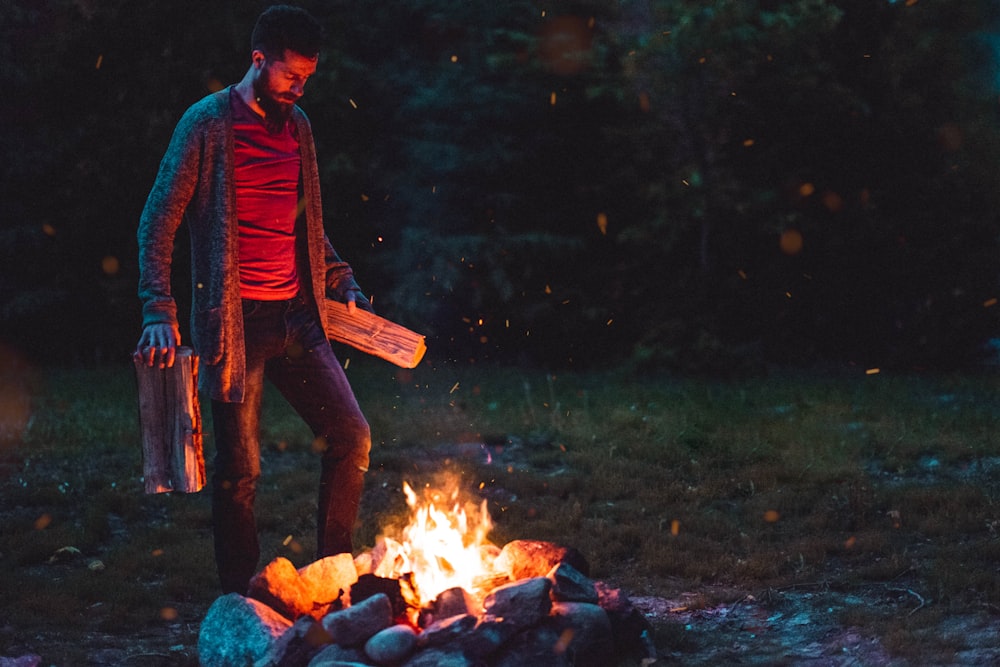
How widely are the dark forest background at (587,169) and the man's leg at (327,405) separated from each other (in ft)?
29.8

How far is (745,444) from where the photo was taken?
30.7 ft

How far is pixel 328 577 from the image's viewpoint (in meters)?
4.99

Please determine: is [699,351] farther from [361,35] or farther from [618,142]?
[361,35]

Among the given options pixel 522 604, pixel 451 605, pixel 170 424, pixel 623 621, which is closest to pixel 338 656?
pixel 451 605

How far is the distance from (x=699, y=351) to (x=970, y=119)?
5167mm

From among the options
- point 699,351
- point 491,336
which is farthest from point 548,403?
point 491,336

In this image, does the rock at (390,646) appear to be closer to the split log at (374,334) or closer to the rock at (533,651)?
the rock at (533,651)

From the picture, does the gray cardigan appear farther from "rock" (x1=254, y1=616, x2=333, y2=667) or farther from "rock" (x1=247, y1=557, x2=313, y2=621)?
"rock" (x1=254, y1=616, x2=333, y2=667)

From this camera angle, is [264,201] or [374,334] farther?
[374,334]

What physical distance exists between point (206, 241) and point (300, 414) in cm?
84

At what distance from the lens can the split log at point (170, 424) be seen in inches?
176

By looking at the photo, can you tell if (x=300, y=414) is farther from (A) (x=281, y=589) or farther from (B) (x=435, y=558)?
(B) (x=435, y=558)

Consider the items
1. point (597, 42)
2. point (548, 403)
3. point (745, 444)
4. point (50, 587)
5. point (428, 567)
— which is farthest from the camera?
point (597, 42)

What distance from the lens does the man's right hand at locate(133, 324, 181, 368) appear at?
175 inches
